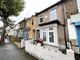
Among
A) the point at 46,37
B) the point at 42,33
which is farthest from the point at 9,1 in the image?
the point at 46,37

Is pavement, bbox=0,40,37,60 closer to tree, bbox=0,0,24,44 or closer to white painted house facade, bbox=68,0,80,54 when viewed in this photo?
white painted house facade, bbox=68,0,80,54

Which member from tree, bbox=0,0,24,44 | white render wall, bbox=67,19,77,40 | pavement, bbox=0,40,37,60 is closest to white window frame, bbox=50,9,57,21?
white render wall, bbox=67,19,77,40

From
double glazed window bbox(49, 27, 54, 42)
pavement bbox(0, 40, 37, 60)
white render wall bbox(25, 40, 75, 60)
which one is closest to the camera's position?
white render wall bbox(25, 40, 75, 60)

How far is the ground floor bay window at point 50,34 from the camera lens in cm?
1162

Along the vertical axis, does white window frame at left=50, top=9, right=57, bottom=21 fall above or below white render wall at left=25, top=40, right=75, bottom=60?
above

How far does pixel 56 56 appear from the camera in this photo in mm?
6609

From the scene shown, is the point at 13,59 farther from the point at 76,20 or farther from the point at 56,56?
the point at 76,20

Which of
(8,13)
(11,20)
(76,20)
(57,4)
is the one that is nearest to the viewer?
(76,20)

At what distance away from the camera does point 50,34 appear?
41.3 feet

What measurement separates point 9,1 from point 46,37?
39.4ft

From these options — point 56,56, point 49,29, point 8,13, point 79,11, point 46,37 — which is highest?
point 8,13

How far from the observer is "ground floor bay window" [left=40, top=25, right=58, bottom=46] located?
11621 millimetres

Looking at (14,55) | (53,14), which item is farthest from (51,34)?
(14,55)

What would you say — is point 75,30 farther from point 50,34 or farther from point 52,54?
point 52,54
